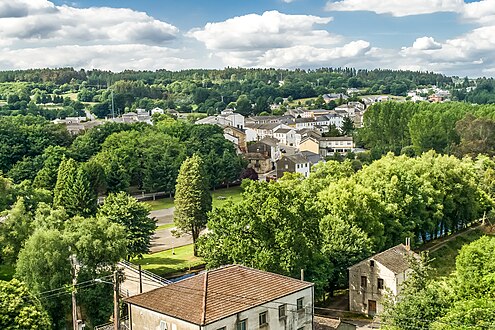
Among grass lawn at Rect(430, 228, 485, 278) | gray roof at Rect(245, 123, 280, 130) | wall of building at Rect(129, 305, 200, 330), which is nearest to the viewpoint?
wall of building at Rect(129, 305, 200, 330)

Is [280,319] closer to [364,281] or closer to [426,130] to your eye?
[364,281]

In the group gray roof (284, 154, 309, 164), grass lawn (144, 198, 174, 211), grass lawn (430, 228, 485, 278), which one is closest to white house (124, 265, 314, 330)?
grass lawn (430, 228, 485, 278)

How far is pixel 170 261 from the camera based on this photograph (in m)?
49.1

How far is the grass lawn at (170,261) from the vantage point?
4603 cm

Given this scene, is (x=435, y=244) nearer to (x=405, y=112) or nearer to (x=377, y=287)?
(x=377, y=287)

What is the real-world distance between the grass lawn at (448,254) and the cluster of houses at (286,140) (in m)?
35.1

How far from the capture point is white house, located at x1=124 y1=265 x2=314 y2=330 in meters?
23.9

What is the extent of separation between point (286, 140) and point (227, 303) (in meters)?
101

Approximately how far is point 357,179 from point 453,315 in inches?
1187

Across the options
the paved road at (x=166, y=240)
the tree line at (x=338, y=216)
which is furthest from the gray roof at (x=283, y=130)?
the paved road at (x=166, y=240)

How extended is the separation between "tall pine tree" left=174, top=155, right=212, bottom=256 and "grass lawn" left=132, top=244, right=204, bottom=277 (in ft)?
6.32

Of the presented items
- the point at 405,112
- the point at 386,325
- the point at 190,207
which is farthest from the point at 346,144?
the point at 386,325

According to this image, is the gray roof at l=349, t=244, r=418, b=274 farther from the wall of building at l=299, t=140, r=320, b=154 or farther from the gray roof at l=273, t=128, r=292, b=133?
the gray roof at l=273, t=128, r=292, b=133

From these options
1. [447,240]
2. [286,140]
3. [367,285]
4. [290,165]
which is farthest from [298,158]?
[367,285]
